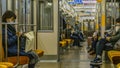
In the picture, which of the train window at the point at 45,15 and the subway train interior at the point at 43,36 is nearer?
the subway train interior at the point at 43,36

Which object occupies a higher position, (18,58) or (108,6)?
(108,6)

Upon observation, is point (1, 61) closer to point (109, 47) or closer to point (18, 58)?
point (18, 58)

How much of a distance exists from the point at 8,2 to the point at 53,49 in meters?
3.14

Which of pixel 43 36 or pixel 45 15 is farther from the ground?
pixel 45 15

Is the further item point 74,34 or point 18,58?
point 74,34

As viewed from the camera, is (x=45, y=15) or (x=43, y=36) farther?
(x=45, y=15)

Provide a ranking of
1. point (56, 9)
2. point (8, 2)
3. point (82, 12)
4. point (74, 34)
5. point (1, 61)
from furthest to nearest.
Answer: point (82, 12)
point (74, 34)
point (56, 9)
point (8, 2)
point (1, 61)

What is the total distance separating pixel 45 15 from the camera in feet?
36.0

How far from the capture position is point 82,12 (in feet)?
107

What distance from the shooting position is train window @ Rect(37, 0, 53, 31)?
10.8 m

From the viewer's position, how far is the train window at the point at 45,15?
10.8 metres

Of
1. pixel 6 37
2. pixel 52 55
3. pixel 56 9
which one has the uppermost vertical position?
pixel 56 9

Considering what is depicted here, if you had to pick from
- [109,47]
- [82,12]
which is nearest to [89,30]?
[82,12]

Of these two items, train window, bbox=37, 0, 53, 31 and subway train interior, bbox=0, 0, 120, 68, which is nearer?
subway train interior, bbox=0, 0, 120, 68
